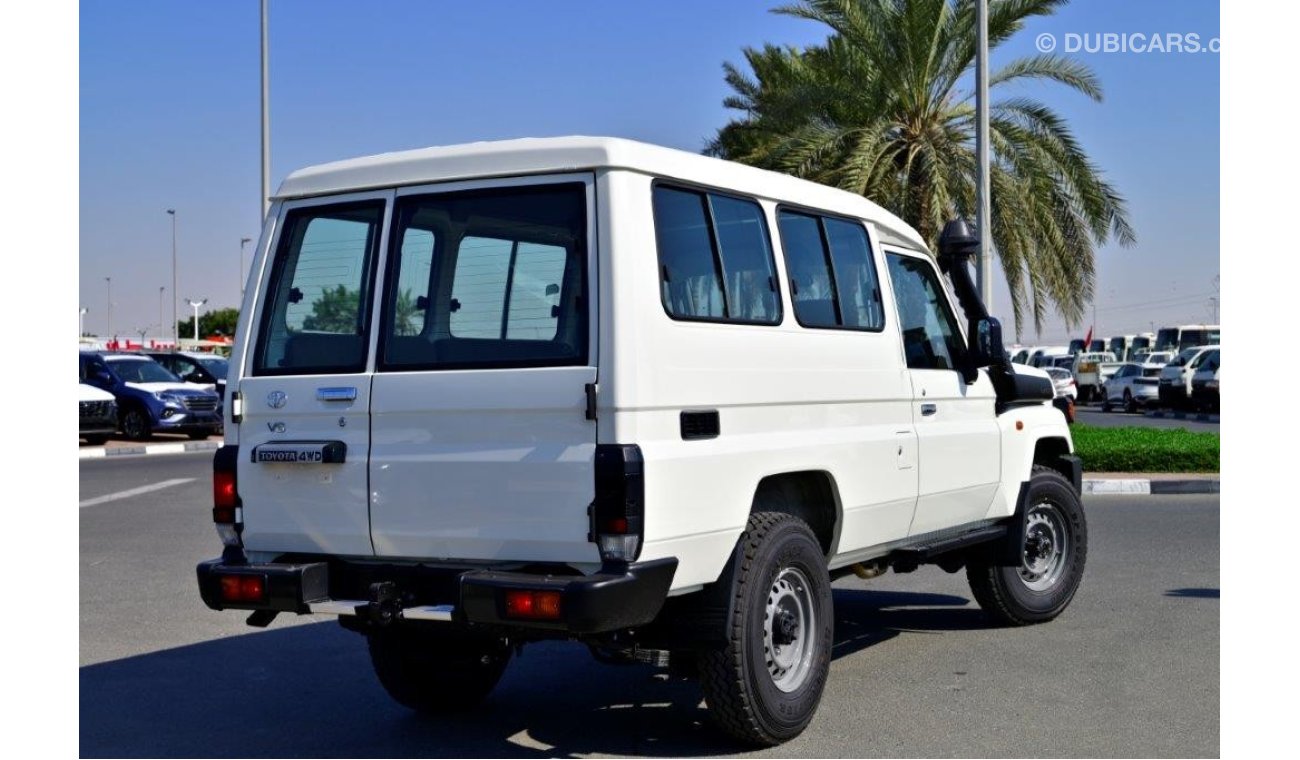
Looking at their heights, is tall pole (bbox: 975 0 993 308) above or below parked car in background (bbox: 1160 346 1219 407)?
above

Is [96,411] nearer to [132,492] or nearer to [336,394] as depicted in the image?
[132,492]

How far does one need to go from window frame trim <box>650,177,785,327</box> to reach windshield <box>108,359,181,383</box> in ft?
76.5

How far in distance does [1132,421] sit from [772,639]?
1216 inches

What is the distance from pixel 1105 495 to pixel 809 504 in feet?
33.3

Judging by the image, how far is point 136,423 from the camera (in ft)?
88.4

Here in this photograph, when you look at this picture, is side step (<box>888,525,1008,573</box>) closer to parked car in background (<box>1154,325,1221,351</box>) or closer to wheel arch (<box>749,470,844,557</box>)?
wheel arch (<box>749,470,844,557</box>)

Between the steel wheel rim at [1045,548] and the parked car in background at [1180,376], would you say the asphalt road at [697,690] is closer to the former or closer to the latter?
the steel wheel rim at [1045,548]

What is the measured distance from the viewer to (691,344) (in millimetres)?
5441

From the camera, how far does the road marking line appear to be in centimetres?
1595

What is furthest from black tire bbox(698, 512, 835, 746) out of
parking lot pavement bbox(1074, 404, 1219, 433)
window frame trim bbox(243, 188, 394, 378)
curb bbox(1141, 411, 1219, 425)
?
curb bbox(1141, 411, 1219, 425)

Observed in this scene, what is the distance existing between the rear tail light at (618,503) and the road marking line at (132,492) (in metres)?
12.0

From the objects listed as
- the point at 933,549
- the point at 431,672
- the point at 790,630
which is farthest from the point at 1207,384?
the point at 431,672

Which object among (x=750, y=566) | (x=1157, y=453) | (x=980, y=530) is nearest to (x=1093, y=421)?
(x=1157, y=453)

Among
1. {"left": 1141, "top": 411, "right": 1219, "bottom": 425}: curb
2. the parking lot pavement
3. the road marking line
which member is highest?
{"left": 1141, "top": 411, "right": 1219, "bottom": 425}: curb
